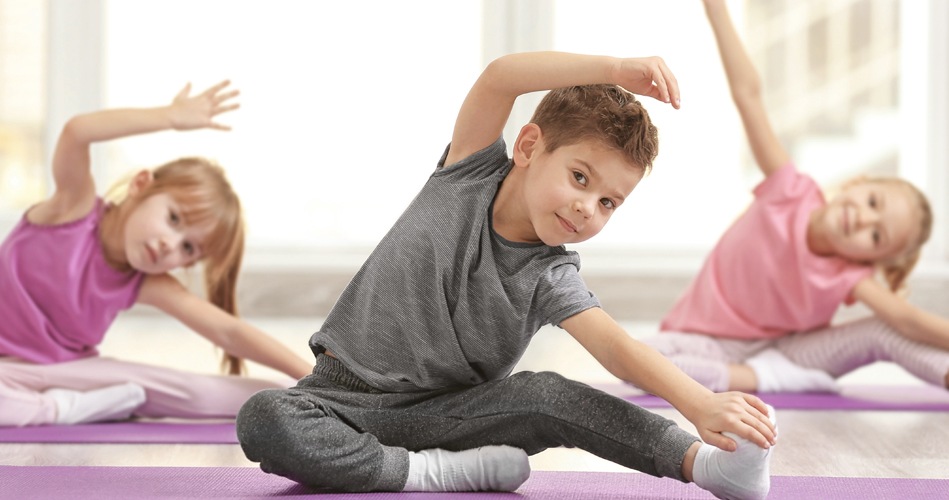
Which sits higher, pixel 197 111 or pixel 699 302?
pixel 197 111

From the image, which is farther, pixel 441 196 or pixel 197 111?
pixel 197 111

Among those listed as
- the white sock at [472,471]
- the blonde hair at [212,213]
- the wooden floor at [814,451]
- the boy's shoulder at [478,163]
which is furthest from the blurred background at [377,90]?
the white sock at [472,471]

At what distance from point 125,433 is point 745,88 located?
4.58 ft

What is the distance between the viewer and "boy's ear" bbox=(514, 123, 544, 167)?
137cm

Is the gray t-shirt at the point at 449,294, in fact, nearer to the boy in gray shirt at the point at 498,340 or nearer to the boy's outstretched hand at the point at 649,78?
the boy in gray shirt at the point at 498,340

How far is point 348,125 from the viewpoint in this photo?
4121mm

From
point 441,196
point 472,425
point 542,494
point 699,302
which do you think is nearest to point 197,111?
point 441,196

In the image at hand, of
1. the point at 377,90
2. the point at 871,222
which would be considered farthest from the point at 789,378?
Answer: the point at 377,90

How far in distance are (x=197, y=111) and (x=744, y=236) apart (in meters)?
1.23

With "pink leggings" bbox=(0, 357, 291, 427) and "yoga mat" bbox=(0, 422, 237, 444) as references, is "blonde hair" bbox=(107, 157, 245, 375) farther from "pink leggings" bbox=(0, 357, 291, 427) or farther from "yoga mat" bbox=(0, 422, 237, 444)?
"yoga mat" bbox=(0, 422, 237, 444)

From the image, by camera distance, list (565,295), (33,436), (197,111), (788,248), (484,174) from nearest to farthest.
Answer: (565,295) → (484,174) → (33,436) → (197,111) → (788,248)

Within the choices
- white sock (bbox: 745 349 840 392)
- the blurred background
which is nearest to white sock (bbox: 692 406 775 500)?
white sock (bbox: 745 349 840 392)

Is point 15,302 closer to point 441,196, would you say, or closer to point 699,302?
point 441,196

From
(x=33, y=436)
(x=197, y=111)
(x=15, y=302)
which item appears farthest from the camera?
(x=15, y=302)
